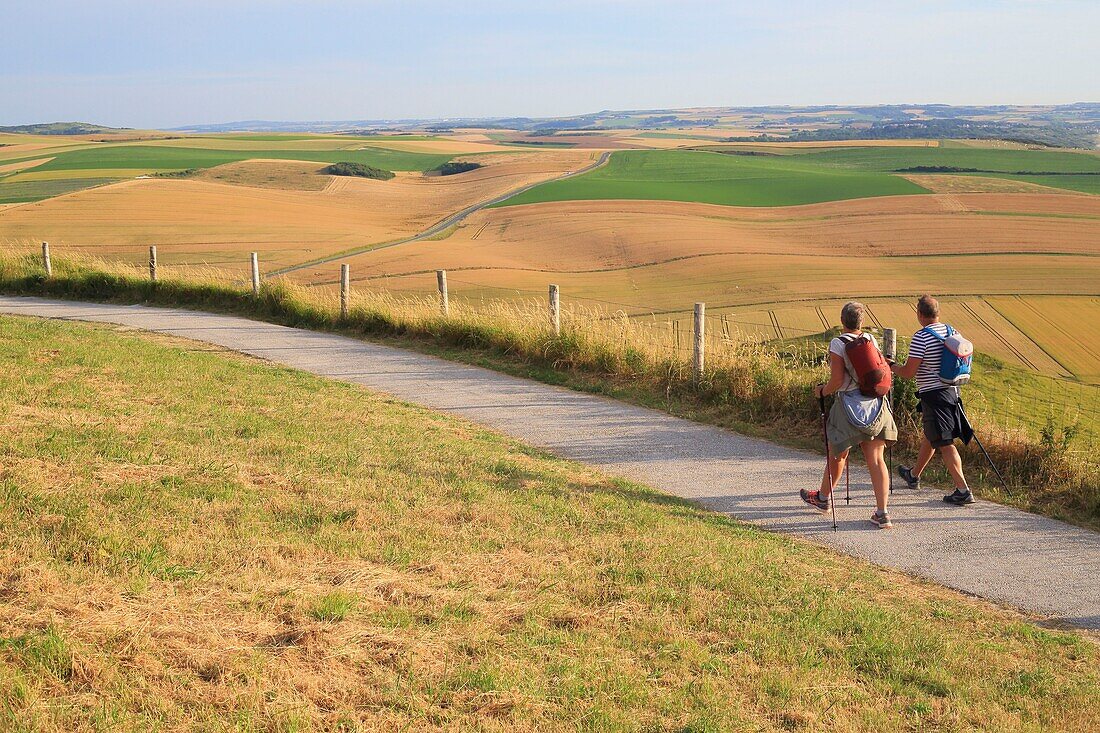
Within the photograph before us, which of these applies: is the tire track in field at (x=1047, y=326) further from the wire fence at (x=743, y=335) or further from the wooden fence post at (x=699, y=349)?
the wooden fence post at (x=699, y=349)

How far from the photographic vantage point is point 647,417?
11836 mm

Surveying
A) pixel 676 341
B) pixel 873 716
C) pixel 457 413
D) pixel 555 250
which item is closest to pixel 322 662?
pixel 873 716

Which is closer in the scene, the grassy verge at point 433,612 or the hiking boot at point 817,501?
the grassy verge at point 433,612

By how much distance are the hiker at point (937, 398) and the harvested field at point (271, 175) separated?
249 ft

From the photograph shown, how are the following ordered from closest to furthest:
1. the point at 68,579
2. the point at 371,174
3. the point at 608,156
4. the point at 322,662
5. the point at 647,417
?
the point at 322,662
the point at 68,579
the point at 647,417
the point at 371,174
the point at 608,156

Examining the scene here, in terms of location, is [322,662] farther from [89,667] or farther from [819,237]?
[819,237]

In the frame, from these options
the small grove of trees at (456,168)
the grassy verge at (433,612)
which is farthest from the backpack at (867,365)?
the small grove of trees at (456,168)

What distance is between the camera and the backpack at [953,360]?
8.55m

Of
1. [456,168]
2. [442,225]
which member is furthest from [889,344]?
[456,168]

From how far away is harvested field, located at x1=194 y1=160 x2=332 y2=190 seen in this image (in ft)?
269

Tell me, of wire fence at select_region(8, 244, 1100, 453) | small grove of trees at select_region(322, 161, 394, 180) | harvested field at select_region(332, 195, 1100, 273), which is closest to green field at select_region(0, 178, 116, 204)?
small grove of trees at select_region(322, 161, 394, 180)

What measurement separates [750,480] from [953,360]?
2184 millimetres

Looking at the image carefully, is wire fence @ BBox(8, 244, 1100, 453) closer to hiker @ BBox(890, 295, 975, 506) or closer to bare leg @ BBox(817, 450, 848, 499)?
hiker @ BBox(890, 295, 975, 506)

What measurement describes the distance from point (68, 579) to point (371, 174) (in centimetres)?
9101
